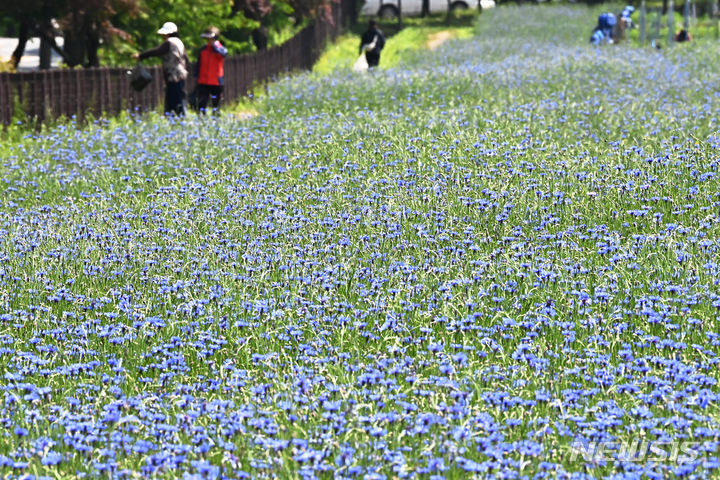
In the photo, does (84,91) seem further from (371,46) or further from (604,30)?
(604,30)

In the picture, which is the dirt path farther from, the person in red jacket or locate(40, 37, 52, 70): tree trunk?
the person in red jacket

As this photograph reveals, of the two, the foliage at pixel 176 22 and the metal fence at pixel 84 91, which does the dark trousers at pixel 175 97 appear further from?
the foliage at pixel 176 22

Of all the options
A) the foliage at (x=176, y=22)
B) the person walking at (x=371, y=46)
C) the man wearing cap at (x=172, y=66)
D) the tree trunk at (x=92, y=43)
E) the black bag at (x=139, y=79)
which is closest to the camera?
the man wearing cap at (x=172, y=66)

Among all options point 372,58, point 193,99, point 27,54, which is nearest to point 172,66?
point 193,99

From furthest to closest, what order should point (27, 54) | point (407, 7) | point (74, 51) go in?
point (407, 7)
point (27, 54)
point (74, 51)

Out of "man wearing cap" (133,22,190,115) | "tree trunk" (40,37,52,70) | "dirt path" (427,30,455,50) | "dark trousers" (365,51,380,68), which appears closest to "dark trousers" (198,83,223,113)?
"man wearing cap" (133,22,190,115)

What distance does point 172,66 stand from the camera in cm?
1716

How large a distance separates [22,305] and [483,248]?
10.8 feet

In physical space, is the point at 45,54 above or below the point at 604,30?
below

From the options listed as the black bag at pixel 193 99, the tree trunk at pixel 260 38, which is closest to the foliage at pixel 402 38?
the tree trunk at pixel 260 38

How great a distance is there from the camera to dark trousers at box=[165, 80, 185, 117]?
17.5m

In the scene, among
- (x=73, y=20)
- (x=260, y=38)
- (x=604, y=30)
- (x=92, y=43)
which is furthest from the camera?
Answer: (x=604, y=30)

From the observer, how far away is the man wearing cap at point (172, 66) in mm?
17156

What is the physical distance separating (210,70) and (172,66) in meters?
1.01
